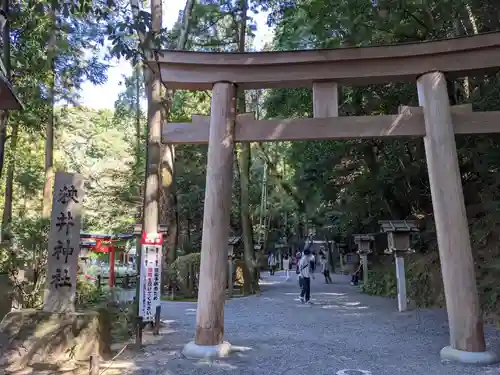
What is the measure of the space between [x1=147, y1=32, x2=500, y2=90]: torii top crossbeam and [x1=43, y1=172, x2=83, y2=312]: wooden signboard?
2.31 metres

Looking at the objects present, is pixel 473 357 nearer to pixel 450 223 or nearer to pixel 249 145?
pixel 450 223

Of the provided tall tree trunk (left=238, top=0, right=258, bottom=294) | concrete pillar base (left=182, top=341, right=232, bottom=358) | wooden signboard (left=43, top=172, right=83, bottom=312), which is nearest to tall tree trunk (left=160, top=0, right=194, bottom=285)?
tall tree trunk (left=238, top=0, right=258, bottom=294)

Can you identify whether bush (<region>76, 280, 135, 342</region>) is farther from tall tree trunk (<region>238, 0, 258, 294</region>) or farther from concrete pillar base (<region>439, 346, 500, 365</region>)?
tall tree trunk (<region>238, 0, 258, 294</region>)

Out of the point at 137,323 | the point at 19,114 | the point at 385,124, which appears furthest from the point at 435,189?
the point at 19,114

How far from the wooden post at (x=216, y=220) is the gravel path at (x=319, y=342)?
0.57 m

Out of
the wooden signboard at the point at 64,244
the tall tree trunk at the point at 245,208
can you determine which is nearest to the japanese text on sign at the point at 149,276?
the wooden signboard at the point at 64,244

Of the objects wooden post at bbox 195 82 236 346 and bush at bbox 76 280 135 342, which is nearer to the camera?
wooden post at bbox 195 82 236 346

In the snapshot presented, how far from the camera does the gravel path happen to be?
18.1 feet

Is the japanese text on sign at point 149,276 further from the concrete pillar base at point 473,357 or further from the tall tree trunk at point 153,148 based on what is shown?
the concrete pillar base at point 473,357

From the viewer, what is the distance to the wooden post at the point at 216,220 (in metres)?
6.09

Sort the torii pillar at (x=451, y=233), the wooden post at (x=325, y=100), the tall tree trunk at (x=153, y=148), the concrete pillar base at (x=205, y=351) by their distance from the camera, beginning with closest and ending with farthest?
the torii pillar at (x=451, y=233), the concrete pillar base at (x=205, y=351), the wooden post at (x=325, y=100), the tall tree trunk at (x=153, y=148)

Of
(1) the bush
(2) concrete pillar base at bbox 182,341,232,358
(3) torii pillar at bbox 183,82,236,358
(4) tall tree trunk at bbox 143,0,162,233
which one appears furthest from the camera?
(4) tall tree trunk at bbox 143,0,162,233

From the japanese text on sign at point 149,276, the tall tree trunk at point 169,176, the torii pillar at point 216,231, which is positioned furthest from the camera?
the tall tree trunk at point 169,176

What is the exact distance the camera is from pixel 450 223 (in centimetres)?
595
